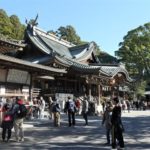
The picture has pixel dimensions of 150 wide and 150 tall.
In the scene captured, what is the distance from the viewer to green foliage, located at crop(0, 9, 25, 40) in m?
55.1

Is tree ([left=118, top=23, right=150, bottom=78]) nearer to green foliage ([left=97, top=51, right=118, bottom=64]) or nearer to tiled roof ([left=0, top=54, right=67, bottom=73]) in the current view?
green foliage ([left=97, top=51, right=118, bottom=64])

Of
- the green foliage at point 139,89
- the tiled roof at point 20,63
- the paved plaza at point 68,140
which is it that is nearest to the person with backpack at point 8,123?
the paved plaza at point 68,140

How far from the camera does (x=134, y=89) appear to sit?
55.7 metres

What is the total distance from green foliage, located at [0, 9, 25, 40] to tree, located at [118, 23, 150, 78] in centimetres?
2006

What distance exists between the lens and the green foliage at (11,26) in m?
55.1

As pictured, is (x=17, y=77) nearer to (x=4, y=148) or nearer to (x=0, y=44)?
(x=0, y=44)

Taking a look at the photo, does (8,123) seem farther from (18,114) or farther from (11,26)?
(11,26)

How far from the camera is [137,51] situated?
5953cm

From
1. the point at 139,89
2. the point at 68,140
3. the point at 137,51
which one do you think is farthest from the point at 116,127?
the point at 137,51

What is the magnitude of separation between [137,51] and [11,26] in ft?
78.0

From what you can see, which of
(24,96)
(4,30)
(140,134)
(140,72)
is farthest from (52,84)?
(140,72)

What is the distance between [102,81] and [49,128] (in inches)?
880

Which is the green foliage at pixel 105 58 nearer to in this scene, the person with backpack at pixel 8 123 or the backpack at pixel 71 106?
the backpack at pixel 71 106

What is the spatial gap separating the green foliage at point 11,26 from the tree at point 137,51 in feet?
65.8
